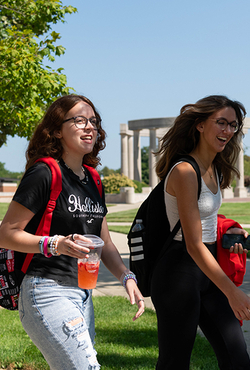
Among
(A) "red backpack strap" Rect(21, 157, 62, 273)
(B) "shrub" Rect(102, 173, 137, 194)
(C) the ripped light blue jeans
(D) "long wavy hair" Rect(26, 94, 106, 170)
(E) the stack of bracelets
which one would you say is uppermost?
(D) "long wavy hair" Rect(26, 94, 106, 170)

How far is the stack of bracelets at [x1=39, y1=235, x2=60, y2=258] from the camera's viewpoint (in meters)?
1.87

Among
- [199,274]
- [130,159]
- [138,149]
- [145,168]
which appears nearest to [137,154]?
[138,149]

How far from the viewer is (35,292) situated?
1.93 meters

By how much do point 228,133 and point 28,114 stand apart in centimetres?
764

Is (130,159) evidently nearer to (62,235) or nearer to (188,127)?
(188,127)

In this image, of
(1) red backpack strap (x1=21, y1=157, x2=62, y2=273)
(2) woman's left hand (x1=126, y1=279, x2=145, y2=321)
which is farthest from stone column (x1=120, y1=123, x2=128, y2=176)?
(1) red backpack strap (x1=21, y1=157, x2=62, y2=273)

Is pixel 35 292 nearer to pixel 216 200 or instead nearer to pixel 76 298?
pixel 76 298

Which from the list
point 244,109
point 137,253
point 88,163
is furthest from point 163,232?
point 244,109

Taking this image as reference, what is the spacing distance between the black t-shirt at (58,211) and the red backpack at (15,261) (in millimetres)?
25

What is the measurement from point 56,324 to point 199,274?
0.87 m

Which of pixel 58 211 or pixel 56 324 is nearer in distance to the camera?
pixel 56 324

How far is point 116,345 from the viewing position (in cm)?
399

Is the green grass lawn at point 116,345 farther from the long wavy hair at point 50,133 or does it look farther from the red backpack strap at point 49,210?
the long wavy hair at point 50,133

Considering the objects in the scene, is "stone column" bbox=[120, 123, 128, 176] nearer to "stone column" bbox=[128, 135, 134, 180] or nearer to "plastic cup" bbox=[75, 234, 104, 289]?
"stone column" bbox=[128, 135, 134, 180]
